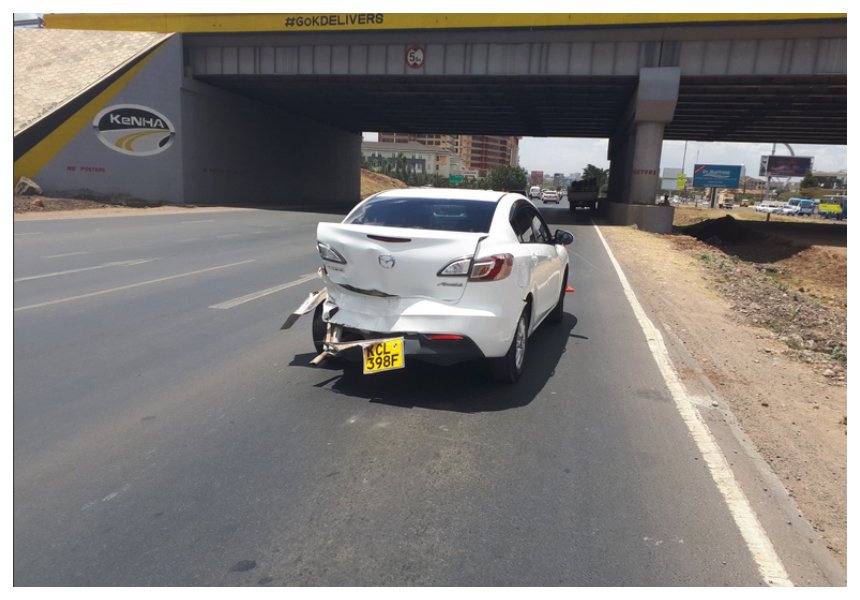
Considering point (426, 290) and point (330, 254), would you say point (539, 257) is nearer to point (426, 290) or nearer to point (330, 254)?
point (426, 290)

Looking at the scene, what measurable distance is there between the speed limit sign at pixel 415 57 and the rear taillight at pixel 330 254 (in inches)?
1041

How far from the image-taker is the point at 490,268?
5.14m

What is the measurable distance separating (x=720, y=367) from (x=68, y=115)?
32.9 metres

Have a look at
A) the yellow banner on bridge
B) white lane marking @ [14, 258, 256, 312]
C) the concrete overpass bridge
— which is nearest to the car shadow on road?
white lane marking @ [14, 258, 256, 312]

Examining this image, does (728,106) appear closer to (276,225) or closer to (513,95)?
(513,95)

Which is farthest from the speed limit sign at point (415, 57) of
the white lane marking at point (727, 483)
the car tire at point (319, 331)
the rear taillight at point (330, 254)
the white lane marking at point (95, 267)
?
the rear taillight at point (330, 254)

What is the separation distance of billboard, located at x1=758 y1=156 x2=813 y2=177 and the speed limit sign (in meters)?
67.3

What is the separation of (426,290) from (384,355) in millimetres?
634

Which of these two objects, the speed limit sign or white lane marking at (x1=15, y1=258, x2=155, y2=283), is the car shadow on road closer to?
white lane marking at (x1=15, y1=258, x2=155, y2=283)

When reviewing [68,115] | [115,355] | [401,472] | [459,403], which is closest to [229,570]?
[401,472]

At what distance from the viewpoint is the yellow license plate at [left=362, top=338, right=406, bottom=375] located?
5070mm

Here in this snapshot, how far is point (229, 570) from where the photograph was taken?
2979 millimetres

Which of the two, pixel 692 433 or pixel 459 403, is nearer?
pixel 692 433

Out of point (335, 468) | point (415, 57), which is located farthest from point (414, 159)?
point (335, 468)
